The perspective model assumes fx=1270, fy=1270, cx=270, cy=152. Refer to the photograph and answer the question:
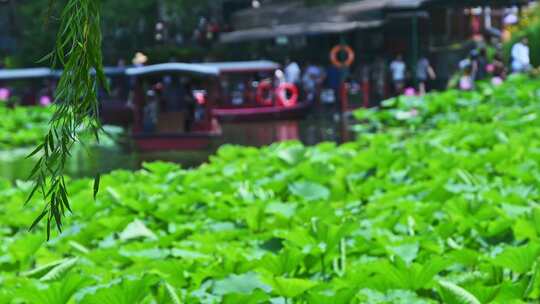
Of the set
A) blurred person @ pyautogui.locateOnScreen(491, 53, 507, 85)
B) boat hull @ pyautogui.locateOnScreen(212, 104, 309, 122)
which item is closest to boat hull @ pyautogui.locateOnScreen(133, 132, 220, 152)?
boat hull @ pyautogui.locateOnScreen(212, 104, 309, 122)

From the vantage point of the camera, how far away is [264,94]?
27812 millimetres

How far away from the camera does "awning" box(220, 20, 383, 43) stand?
28.6 meters

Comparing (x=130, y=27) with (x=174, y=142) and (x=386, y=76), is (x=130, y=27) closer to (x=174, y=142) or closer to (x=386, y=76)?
(x=386, y=76)

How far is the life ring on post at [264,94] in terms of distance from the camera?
26.7 metres

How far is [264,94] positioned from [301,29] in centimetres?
244

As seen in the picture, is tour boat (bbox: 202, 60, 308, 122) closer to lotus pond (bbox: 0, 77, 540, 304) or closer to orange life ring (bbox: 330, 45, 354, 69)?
orange life ring (bbox: 330, 45, 354, 69)

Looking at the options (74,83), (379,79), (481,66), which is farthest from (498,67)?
(74,83)

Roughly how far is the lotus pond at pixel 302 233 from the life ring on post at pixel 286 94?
16.0m

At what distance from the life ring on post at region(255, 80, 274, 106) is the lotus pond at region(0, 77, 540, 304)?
53.1 ft

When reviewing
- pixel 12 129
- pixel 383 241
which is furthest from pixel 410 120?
pixel 383 241

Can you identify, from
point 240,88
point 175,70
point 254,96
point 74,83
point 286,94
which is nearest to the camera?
point 74,83

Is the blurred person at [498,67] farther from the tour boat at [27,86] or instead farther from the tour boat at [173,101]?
the tour boat at [27,86]

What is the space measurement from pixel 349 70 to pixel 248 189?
21862 millimetres

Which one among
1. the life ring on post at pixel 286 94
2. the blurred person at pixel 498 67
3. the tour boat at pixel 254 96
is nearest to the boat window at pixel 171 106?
the tour boat at pixel 254 96
